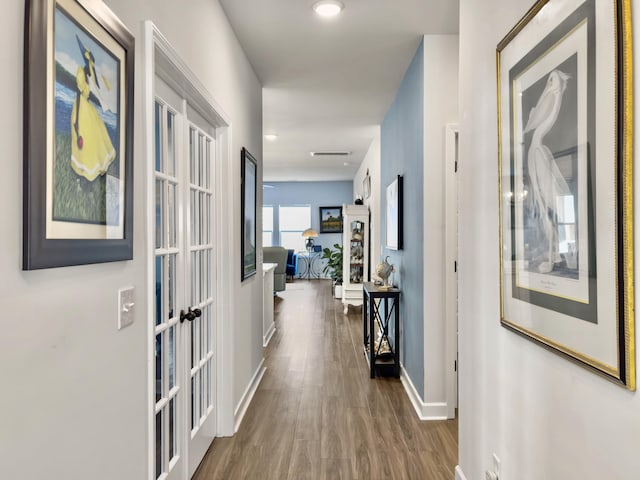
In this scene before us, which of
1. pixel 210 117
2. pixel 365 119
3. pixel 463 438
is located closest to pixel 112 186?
pixel 210 117

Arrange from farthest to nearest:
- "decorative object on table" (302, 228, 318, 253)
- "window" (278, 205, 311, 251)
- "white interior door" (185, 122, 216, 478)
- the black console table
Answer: "window" (278, 205, 311, 251) < "decorative object on table" (302, 228, 318, 253) < the black console table < "white interior door" (185, 122, 216, 478)

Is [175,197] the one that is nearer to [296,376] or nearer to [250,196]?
[250,196]

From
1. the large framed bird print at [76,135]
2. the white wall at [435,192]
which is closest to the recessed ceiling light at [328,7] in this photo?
the white wall at [435,192]

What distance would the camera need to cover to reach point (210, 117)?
8.22 ft

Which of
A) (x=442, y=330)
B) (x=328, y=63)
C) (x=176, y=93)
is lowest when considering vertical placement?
(x=442, y=330)

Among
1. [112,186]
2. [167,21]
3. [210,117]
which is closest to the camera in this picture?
[112,186]

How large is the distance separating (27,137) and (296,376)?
11.1 ft

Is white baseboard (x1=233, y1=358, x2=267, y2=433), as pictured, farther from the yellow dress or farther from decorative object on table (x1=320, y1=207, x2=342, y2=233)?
decorative object on table (x1=320, y1=207, x2=342, y2=233)

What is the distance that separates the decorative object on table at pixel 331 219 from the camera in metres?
11.8

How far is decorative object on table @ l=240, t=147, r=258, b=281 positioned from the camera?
310cm

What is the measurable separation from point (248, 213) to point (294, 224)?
340 inches

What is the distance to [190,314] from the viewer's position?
2174 mm

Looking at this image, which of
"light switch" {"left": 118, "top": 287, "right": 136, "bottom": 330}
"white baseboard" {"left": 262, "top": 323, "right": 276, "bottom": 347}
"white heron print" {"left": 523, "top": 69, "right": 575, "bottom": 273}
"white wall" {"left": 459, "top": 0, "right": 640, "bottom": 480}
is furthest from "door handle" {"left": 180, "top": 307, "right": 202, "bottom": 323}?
"white baseboard" {"left": 262, "top": 323, "right": 276, "bottom": 347}

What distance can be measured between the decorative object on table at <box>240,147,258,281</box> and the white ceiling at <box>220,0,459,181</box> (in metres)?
0.81
